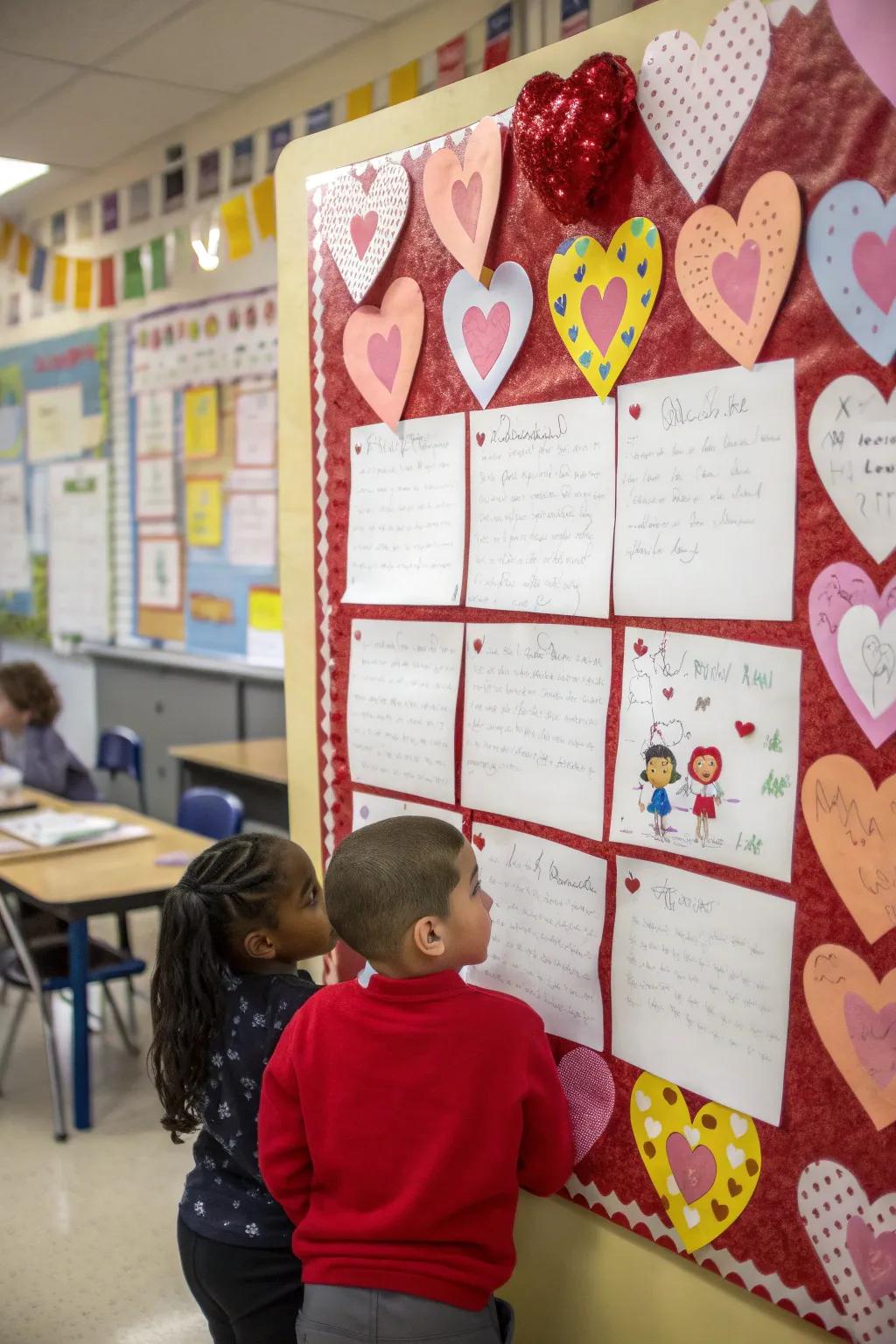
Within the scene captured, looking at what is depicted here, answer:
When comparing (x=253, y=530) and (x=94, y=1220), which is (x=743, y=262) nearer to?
(x=94, y=1220)

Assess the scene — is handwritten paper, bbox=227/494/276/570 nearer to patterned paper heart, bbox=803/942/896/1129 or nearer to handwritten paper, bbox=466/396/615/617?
handwritten paper, bbox=466/396/615/617

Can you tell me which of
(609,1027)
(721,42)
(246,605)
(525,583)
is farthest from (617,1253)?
(246,605)

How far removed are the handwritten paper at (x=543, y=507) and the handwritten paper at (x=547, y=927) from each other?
1.01 ft

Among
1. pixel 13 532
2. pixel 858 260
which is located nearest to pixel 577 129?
pixel 858 260

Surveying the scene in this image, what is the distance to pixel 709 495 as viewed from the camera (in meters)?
1.28

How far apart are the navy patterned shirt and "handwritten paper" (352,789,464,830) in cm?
25

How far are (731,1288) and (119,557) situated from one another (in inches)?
188

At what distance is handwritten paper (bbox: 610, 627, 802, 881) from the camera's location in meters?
1.24

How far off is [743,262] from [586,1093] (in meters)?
0.97

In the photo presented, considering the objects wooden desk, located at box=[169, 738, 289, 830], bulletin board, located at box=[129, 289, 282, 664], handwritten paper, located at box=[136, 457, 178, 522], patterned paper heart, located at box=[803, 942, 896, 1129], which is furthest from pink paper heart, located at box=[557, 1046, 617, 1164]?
handwritten paper, located at box=[136, 457, 178, 522]

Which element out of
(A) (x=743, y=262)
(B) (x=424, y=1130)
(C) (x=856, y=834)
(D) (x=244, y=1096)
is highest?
(A) (x=743, y=262)

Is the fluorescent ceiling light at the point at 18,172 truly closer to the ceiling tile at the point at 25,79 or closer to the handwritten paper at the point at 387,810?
the ceiling tile at the point at 25,79

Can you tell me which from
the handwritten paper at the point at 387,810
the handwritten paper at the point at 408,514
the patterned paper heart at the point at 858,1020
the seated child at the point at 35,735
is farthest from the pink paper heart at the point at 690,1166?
the seated child at the point at 35,735

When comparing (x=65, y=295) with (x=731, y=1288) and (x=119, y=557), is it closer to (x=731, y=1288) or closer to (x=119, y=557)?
(x=119, y=557)
